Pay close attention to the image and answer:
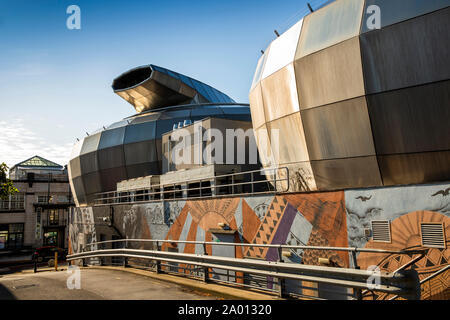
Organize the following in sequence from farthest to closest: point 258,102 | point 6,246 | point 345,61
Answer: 1. point 6,246
2. point 258,102
3. point 345,61

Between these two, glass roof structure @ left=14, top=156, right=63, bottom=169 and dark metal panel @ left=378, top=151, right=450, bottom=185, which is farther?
glass roof structure @ left=14, top=156, right=63, bottom=169

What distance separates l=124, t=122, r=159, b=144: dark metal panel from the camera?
32688mm

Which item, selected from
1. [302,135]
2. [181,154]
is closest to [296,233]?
[302,135]

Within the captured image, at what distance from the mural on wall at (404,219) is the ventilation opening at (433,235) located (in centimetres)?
9

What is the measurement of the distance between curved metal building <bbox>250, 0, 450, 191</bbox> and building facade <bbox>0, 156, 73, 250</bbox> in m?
51.0

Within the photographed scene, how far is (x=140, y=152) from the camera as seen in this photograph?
1270 inches

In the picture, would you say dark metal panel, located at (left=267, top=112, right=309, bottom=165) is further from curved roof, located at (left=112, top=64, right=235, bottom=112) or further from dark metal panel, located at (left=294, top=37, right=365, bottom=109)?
curved roof, located at (left=112, top=64, right=235, bottom=112)

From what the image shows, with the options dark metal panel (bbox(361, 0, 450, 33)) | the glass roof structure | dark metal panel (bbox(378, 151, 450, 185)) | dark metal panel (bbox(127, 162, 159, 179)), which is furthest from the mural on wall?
the glass roof structure

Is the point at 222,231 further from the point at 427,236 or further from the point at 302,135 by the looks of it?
the point at 427,236

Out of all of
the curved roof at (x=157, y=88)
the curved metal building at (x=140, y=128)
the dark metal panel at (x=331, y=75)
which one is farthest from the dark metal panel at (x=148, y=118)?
the dark metal panel at (x=331, y=75)

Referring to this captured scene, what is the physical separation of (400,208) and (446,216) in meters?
1.09

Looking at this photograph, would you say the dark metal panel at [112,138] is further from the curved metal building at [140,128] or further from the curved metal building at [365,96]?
the curved metal building at [365,96]

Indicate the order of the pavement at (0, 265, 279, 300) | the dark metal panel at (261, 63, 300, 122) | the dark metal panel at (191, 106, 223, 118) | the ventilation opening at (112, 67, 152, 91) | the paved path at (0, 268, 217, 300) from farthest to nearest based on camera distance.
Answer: the ventilation opening at (112, 67, 152, 91) → the dark metal panel at (191, 106, 223, 118) → the dark metal panel at (261, 63, 300, 122) → the paved path at (0, 268, 217, 300) → the pavement at (0, 265, 279, 300)
